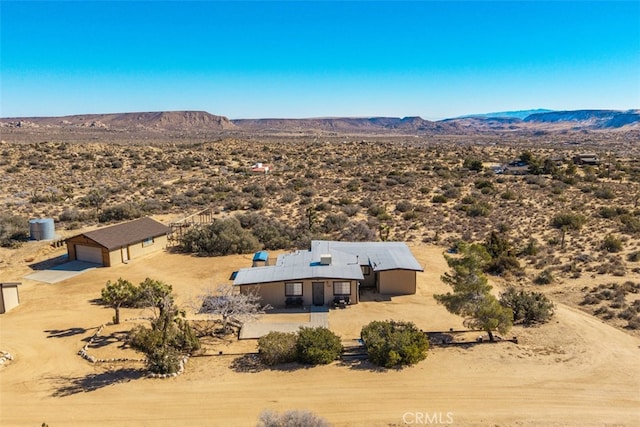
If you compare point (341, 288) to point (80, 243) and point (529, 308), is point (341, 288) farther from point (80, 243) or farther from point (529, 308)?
point (80, 243)

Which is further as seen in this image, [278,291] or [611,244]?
[611,244]

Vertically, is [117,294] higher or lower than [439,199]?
lower

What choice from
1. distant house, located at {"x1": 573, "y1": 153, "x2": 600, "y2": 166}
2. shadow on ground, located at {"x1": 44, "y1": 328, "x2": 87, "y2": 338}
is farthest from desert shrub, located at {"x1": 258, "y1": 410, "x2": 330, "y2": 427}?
Result: distant house, located at {"x1": 573, "y1": 153, "x2": 600, "y2": 166}

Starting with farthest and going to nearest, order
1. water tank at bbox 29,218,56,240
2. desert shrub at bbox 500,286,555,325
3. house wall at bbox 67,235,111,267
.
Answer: water tank at bbox 29,218,56,240, house wall at bbox 67,235,111,267, desert shrub at bbox 500,286,555,325

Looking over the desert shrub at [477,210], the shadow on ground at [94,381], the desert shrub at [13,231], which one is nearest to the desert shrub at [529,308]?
the shadow on ground at [94,381]

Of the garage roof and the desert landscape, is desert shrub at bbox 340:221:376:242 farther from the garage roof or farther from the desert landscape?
the garage roof

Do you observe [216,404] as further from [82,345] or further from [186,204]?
[186,204]

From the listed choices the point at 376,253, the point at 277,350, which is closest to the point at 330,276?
the point at 376,253
